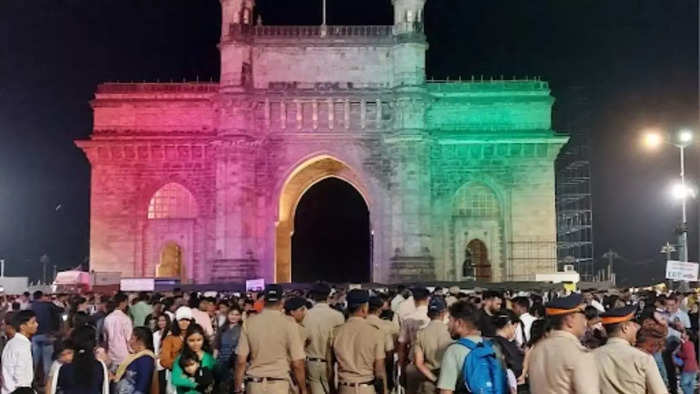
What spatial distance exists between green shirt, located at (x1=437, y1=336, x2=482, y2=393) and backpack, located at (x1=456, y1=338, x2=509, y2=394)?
0.25 feet

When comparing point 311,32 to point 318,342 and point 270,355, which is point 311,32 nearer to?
point 318,342

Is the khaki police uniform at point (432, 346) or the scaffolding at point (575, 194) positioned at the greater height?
the scaffolding at point (575, 194)

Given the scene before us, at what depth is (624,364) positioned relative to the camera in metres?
6.73

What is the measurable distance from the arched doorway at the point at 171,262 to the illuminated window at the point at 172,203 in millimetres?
1738

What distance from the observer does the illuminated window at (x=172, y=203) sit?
43.9 metres

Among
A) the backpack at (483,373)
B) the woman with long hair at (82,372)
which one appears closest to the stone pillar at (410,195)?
the woman with long hair at (82,372)

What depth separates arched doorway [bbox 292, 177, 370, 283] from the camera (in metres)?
59.0

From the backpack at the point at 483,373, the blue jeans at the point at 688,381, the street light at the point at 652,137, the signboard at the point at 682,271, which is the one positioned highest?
the street light at the point at 652,137

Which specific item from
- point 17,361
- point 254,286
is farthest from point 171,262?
point 17,361

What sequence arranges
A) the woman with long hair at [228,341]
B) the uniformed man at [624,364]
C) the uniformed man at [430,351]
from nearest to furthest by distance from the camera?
the uniformed man at [624,364], the uniformed man at [430,351], the woman with long hair at [228,341]

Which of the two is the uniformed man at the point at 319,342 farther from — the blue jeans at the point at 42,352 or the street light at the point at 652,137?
the street light at the point at 652,137

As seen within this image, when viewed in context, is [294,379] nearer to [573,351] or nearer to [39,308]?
[573,351]

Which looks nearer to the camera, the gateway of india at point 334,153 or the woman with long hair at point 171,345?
the woman with long hair at point 171,345

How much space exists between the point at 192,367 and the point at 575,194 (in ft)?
135
